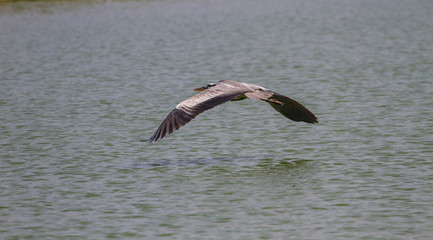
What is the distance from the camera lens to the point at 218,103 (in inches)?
442

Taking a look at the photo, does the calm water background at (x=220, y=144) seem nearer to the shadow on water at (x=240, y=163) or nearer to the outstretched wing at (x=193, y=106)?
the shadow on water at (x=240, y=163)

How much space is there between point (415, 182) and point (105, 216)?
4369 millimetres

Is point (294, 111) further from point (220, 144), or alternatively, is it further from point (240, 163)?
point (220, 144)

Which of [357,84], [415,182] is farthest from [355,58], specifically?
[415,182]

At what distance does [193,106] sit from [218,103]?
411 millimetres

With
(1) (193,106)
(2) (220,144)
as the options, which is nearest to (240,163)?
(2) (220,144)

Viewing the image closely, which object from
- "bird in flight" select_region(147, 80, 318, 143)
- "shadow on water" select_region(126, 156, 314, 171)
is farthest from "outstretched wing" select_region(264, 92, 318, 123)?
"shadow on water" select_region(126, 156, 314, 171)

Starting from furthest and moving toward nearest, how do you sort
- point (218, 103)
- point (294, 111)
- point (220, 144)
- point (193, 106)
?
point (220, 144) → point (294, 111) → point (218, 103) → point (193, 106)

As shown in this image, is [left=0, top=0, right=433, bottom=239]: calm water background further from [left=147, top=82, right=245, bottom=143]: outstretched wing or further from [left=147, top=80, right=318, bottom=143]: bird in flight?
[left=147, top=82, right=245, bottom=143]: outstretched wing

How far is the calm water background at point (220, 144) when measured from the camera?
952 centimetres

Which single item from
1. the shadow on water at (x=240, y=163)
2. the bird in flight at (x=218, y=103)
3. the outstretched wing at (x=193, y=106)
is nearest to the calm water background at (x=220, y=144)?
the shadow on water at (x=240, y=163)

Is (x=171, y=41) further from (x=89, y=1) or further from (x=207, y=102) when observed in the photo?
(x=89, y=1)

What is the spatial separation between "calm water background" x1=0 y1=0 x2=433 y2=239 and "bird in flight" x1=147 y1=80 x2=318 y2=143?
722mm

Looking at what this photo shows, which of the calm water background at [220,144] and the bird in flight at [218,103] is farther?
the bird in flight at [218,103]
